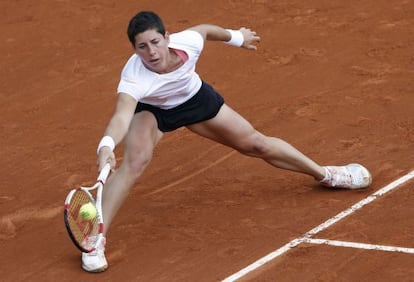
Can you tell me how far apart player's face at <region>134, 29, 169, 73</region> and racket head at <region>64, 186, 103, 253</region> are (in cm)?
108

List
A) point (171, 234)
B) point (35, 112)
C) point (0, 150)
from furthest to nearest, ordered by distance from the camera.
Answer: point (35, 112)
point (0, 150)
point (171, 234)

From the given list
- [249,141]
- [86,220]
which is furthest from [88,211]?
[249,141]

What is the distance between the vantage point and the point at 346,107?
1091 cm

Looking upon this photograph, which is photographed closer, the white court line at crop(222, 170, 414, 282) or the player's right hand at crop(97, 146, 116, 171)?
the player's right hand at crop(97, 146, 116, 171)

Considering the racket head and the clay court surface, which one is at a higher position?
the racket head

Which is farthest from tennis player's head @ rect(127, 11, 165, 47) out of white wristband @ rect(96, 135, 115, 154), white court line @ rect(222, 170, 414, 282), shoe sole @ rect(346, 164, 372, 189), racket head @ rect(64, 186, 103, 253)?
shoe sole @ rect(346, 164, 372, 189)

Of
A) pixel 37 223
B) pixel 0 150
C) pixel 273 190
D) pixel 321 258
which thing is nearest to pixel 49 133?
pixel 0 150

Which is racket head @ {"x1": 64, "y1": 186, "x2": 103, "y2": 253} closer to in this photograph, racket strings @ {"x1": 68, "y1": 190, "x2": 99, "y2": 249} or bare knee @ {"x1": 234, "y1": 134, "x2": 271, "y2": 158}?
racket strings @ {"x1": 68, "y1": 190, "x2": 99, "y2": 249}

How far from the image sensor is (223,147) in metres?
10.4

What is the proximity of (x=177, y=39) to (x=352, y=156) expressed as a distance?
2.40 m

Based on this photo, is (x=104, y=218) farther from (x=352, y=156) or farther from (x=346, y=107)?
(x=346, y=107)

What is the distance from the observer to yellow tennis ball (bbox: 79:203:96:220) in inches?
292

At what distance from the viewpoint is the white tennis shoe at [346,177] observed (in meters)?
9.13

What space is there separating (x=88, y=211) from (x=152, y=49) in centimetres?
130
